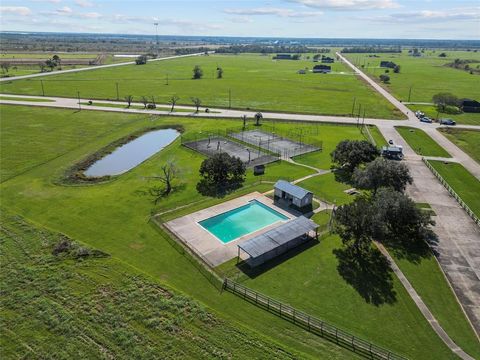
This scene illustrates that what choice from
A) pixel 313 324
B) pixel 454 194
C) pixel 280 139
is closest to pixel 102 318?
pixel 313 324

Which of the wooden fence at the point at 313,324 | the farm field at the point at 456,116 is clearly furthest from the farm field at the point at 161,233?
the farm field at the point at 456,116

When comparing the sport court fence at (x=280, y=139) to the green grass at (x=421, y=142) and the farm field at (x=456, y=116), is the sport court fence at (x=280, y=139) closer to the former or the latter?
the green grass at (x=421, y=142)

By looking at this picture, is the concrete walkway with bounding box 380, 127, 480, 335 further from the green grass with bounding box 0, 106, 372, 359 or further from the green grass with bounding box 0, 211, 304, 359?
the green grass with bounding box 0, 211, 304, 359

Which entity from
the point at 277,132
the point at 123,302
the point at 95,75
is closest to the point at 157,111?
the point at 277,132

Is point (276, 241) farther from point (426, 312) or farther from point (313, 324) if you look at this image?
point (426, 312)

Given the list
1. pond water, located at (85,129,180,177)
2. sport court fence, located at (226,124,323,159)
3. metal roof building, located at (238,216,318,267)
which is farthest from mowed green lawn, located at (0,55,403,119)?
metal roof building, located at (238,216,318,267)

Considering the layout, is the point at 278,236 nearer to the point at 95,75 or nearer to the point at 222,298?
the point at 222,298
